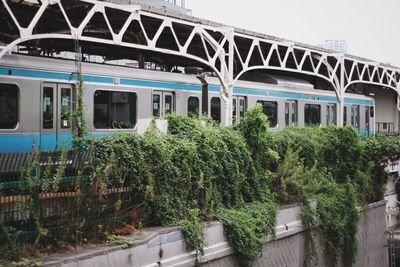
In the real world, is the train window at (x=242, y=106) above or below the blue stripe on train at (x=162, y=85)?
below

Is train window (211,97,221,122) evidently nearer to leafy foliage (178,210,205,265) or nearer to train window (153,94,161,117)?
train window (153,94,161,117)

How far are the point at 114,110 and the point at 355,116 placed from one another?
732 inches

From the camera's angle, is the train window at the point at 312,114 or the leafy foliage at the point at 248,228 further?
the train window at the point at 312,114

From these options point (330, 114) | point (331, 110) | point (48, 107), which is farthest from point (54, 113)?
point (331, 110)

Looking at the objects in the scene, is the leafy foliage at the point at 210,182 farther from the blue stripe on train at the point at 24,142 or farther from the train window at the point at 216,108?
the train window at the point at 216,108

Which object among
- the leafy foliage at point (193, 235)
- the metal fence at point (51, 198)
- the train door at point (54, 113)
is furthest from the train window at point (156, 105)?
the metal fence at point (51, 198)

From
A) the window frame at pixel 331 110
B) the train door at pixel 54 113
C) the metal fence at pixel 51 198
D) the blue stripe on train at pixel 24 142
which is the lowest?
the metal fence at pixel 51 198

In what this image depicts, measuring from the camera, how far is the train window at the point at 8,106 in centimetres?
1351

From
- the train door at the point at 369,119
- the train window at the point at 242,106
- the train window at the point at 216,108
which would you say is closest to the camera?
the train window at the point at 216,108

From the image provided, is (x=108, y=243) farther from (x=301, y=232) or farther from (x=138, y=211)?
(x=301, y=232)

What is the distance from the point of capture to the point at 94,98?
15633mm

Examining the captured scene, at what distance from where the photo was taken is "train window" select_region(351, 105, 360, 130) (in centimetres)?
3058

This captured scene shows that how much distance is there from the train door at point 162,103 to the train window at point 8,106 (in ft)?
15.6

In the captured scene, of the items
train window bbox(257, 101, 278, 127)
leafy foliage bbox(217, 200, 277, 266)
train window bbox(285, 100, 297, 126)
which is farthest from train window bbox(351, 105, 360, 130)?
leafy foliage bbox(217, 200, 277, 266)
